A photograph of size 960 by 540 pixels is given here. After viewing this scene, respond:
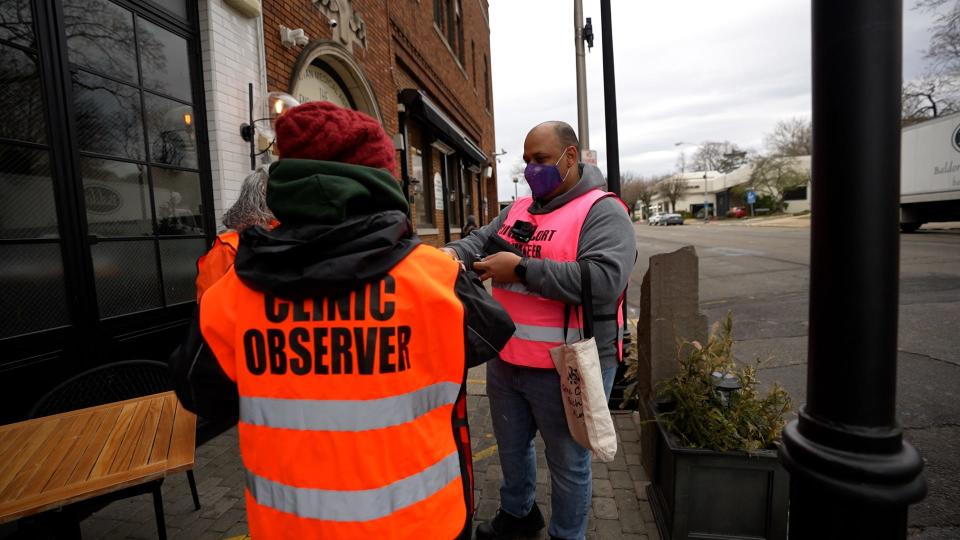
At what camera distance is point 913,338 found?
17.9 feet

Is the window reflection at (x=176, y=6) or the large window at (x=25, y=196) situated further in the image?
the window reflection at (x=176, y=6)

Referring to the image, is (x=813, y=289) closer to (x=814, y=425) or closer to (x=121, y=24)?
(x=814, y=425)

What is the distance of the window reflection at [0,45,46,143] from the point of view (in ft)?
9.13

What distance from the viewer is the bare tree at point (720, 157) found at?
79.0 metres

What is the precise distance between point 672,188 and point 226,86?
8305 cm

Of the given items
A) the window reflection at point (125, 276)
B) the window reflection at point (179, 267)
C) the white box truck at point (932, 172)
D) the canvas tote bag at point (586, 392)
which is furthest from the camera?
the white box truck at point (932, 172)

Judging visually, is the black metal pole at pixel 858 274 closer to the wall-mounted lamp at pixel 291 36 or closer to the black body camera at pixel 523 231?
the black body camera at pixel 523 231

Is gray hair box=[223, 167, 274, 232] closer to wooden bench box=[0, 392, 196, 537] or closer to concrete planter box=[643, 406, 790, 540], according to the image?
wooden bench box=[0, 392, 196, 537]

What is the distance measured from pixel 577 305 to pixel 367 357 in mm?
1046

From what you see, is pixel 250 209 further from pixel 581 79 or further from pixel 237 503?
pixel 581 79

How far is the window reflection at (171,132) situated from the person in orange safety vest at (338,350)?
3224 millimetres

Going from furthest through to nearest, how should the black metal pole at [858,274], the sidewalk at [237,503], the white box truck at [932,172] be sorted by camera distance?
the white box truck at [932,172] < the sidewalk at [237,503] < the black metal pole at [858,274]

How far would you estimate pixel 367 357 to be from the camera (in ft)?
3.87

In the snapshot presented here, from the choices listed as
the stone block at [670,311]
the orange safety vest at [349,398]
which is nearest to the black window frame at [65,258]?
the orange safety vest at [349,398]
